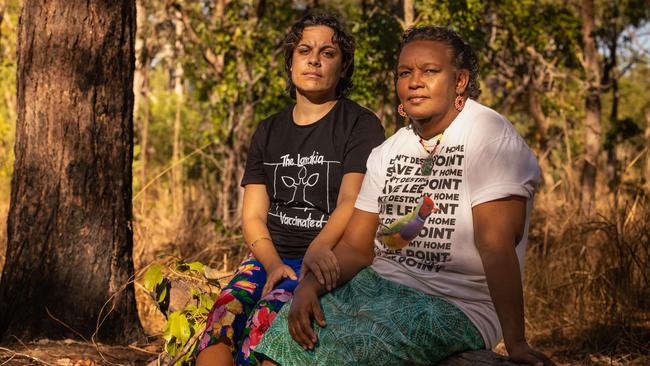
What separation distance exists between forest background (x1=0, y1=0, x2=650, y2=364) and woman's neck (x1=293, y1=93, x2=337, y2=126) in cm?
104

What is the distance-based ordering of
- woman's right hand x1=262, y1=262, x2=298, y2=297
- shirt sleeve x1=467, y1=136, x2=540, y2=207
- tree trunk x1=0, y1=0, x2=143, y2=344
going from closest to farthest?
1. shirt sleeve x1=467, y1=136, x2=540, y2=207
2. woman's right hand x1=262, y1=262, x2=298, y2=297
3. tree trunk x1=0, y1=0, x2=143, y2=344

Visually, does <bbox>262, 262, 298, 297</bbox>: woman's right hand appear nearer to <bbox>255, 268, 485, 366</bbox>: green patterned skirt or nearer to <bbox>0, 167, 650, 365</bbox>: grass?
<bbox>255, 268, 485, 366</bbox>: green patterned skirt

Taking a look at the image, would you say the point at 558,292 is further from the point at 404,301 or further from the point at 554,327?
the point at 404,301

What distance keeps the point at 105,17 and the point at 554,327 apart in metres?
3.23

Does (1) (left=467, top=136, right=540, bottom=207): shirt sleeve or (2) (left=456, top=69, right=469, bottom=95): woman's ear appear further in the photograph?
(2) (left=456, top=69, right=469, bottom=95): woman's ear

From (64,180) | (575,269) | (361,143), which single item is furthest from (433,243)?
(575,269)

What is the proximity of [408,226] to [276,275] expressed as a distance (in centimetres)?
68

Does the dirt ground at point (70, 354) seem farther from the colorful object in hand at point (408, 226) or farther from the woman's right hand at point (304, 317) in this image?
the colorful object in hand at point (408, 226)

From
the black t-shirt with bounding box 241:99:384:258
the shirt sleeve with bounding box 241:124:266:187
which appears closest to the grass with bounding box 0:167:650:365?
the shirt sleeve with bounding box 241:124:266:187

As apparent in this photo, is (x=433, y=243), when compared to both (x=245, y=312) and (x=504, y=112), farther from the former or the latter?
(x=504, y=112)

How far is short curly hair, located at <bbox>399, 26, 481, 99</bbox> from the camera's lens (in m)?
2.74

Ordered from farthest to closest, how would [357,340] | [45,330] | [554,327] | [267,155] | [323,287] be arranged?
[554,327], [45,330], [267,155], [323,287], [357,340]

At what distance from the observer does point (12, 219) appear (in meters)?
4.02

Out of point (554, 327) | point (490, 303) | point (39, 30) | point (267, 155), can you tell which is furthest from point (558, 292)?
point (39, 30)
